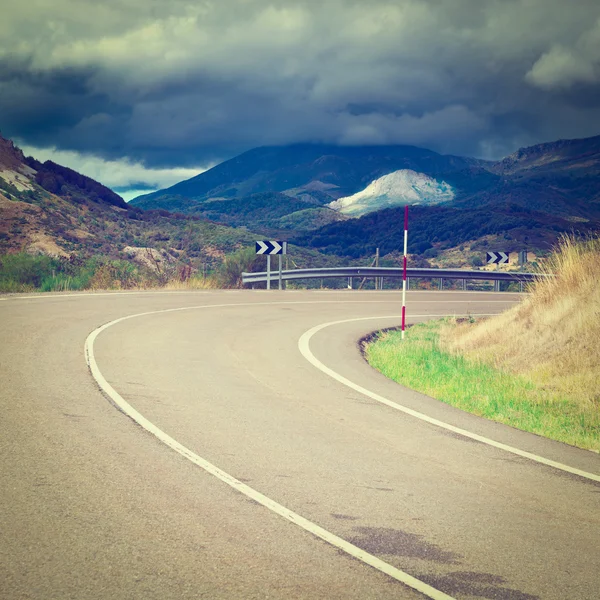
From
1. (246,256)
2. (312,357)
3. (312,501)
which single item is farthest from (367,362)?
(246,256)

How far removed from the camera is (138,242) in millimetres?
66312

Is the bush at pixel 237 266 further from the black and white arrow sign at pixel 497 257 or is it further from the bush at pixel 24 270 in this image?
the black and white arrow sign at pixel 497 257

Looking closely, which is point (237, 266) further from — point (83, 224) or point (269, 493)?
point (83, 224)

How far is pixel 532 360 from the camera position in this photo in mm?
10844

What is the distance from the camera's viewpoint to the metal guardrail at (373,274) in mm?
29589

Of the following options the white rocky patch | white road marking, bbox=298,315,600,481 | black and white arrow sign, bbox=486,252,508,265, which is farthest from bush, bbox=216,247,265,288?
the white rocky patch

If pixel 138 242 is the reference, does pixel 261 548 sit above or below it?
below

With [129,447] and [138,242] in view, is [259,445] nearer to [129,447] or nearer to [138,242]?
[129,447]

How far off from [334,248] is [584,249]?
289ft

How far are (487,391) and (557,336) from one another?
228 centimetres

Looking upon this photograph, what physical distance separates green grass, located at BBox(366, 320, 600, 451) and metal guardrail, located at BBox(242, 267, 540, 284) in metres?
16.3

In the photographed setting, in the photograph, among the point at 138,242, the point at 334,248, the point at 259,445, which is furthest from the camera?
the point at 334,248

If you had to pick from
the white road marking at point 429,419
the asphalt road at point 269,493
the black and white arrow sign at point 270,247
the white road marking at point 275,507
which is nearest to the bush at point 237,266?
the black and white arrow sign at point 270,247

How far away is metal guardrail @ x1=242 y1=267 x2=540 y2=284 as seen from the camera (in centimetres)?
2959
